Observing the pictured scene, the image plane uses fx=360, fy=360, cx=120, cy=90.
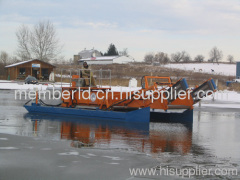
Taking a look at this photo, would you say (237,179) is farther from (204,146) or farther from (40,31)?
(40,31)

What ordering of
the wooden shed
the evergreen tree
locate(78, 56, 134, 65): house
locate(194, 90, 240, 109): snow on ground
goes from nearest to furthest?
locate(194, 90, 240, 109): snow on ground < the wooden shed < locate(78, 56, 134, 65): house < the evergreen tree

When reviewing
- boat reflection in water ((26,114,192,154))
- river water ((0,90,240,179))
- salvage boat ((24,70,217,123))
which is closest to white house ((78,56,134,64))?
salvage boat ((24,70,217,123))

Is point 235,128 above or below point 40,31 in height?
below

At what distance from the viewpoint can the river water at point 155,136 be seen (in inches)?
311

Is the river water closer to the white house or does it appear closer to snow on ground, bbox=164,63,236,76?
snow on ground, bbox=164,63,236,76

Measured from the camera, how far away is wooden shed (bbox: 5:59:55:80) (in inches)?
2323

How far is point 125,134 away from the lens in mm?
11008

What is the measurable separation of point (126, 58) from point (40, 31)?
3440 cm

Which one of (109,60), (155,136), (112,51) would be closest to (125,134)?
(155,136)

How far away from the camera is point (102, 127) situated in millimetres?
12406

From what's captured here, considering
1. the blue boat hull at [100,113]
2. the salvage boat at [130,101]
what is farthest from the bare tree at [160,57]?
the blue boat hull at [100,113]

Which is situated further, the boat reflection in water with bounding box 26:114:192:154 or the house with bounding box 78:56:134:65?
the house with bounding box 78:56:134:65

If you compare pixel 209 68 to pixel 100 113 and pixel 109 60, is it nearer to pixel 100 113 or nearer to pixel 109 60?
pixel 109 60

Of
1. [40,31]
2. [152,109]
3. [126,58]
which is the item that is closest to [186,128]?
[152,109]
